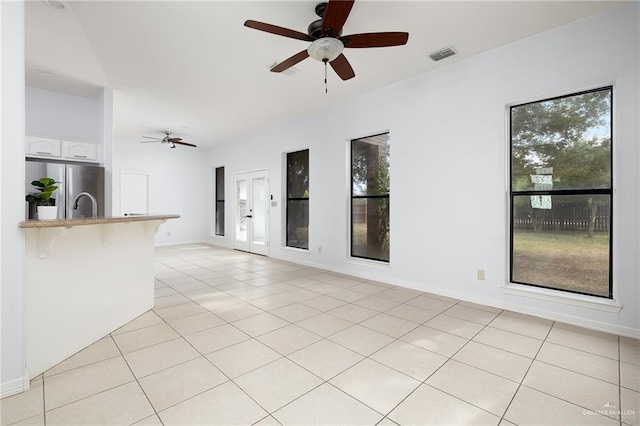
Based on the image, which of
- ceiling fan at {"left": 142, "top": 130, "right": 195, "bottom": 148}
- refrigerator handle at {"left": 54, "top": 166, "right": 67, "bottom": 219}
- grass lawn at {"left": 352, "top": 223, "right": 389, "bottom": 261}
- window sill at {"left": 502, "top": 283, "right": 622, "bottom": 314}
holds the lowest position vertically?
window sill at {"left": 502, "top": 283, "right": 622, "bottom": 314}

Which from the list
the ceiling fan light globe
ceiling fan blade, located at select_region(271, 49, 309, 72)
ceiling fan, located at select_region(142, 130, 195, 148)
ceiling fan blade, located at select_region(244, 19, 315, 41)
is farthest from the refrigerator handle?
the ceiling fan light globe

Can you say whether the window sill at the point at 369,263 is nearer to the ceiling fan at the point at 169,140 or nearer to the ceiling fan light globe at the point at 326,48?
the ceiling fan light globe at the point at 326,48

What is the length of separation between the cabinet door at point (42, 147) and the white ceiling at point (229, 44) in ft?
2.79

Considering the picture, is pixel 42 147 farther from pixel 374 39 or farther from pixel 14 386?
pixel 374 39

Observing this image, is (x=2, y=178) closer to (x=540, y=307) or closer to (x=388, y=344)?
(x=388, y=344)

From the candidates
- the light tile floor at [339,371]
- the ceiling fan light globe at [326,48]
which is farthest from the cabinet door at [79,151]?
Answer: the ceiling fan light globe at [326,48]

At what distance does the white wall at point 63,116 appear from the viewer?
4.50 meters

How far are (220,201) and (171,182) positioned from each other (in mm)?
1485

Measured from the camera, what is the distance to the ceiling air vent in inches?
131

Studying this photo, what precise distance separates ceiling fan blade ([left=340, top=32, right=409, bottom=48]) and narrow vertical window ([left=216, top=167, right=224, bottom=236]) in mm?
7068

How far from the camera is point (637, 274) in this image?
2.54 m

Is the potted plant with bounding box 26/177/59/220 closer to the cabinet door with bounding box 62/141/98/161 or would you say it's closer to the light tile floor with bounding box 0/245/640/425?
the light tile floor with bounding box 0/245/640/425

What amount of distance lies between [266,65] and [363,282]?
11.2 ft

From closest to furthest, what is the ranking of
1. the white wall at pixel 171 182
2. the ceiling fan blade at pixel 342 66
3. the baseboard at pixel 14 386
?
the baseboard at pixel 14 386 → the ceiling fan blade at pixel 342 66 → the white wall at pixel 171 182
